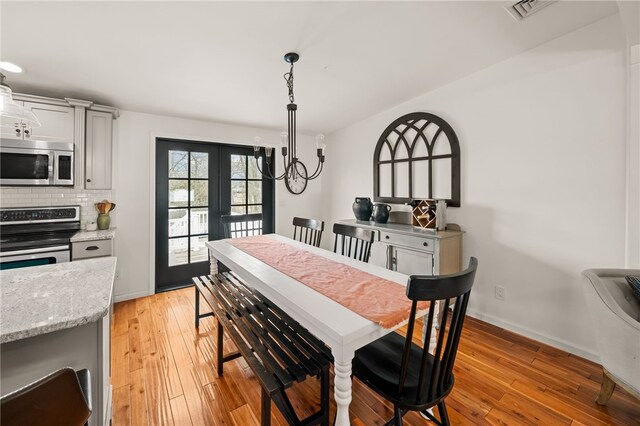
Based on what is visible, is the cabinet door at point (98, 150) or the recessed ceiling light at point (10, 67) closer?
the recessed ceiling light at point (10, 67)

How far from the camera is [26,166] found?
8.43 feet

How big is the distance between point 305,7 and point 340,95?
1.43 metres

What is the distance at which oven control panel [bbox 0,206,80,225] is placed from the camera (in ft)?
8.61

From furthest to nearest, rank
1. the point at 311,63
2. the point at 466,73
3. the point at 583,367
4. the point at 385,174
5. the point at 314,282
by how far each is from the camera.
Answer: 1. the point at 385,174
2. the point at 466,73
3. the point at 311,63
4. the point at 583,367
5. the point at 314,282

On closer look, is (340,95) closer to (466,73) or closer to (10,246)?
(466,73)

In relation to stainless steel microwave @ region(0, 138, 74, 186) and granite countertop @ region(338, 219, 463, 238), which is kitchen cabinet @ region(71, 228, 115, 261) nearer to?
stainless steel microwave @ region(0, 138, 74, 186)

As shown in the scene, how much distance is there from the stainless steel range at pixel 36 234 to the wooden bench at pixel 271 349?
161cm

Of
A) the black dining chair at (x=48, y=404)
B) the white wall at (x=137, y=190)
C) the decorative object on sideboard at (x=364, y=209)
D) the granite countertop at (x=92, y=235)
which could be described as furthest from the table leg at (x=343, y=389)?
the white wall at (x=137, y=190)

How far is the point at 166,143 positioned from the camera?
3520mm

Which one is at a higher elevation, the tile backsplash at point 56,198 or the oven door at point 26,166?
the oven door at point 26,166

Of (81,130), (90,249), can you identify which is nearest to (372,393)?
(90,249)

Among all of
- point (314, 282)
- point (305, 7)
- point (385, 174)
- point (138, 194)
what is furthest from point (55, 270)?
point (385, 174)

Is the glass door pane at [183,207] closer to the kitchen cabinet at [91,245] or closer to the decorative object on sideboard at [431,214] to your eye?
the kitchen cabinet at [91,245]

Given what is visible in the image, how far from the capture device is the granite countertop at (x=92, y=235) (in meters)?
2.59
